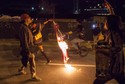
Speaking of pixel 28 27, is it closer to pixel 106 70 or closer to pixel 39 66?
pixel 39 66

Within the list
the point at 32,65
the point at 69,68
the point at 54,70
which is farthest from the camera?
the point at 69,68

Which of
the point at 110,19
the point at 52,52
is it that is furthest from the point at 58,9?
the point at 110,19

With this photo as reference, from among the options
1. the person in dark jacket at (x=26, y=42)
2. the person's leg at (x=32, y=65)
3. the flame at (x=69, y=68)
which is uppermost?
the person in dark jacket at (x=26, y=42)

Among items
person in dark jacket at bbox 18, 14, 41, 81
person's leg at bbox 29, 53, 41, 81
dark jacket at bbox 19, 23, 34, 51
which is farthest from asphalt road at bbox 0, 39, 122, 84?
dark jacket at bbox 19, 23, 34, 51

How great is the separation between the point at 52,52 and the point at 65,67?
15.6 feet

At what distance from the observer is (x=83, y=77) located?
11602 mm

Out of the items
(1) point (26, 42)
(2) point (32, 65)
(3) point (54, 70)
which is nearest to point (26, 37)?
(1) point (26, 42)

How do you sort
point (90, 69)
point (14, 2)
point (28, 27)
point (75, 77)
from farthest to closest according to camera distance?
point (14, 2) → point (90, 69) → point (75, 77) → point (28, 27)

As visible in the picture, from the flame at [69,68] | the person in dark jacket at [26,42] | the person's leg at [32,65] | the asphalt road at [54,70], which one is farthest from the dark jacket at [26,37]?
the flame at [69,68]

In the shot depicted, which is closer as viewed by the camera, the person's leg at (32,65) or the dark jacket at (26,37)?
the dark jacket at (26,37)

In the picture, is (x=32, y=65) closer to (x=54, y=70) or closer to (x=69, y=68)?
(x=54, y=70)

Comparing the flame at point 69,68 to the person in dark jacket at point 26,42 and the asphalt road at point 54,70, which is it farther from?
the person in dark jacket at point 26,42

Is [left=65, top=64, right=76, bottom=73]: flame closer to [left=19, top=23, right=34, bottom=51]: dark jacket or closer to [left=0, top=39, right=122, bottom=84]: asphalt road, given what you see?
[left=0, top=39, right=122, bottom=84]: asphalt road

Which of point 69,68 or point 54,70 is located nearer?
point 54,70
